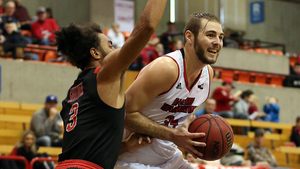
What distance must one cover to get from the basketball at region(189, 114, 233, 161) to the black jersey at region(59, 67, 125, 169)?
85 cm

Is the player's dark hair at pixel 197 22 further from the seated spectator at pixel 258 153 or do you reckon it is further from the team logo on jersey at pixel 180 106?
the seated spectator at pixel 258 153

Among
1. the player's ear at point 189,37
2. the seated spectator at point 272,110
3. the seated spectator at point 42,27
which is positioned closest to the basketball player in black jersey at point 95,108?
the player's ear at point 189,37

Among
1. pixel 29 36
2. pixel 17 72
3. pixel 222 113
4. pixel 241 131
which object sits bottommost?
pixel 241 131

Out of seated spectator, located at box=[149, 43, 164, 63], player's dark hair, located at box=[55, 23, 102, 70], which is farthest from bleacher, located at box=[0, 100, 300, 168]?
player's dark hair, located at box=[55, 23, 102, 70]

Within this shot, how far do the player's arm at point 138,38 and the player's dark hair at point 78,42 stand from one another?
13.7 inches

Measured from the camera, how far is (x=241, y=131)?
10742 mm

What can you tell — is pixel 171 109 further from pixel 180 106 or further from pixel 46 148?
pixel 46 148

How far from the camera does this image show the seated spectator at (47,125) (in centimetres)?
750

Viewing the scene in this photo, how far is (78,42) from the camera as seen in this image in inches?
111

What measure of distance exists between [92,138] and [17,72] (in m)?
7.97

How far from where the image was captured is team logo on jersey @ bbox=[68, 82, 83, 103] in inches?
107

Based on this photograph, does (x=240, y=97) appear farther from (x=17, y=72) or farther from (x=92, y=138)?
(x=92, y=138)

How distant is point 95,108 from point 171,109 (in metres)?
0.98

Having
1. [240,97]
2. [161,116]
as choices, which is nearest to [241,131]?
[240,97]
